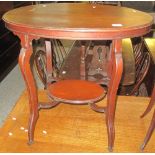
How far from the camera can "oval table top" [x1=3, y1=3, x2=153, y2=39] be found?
1207 millimetres

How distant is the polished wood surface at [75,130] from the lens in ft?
4.99

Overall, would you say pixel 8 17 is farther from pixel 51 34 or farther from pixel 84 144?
Result: pixel 84 144

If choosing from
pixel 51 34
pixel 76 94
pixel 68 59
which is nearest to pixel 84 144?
pixel 76 94

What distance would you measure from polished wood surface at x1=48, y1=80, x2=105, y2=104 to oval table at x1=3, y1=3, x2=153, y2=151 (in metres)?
0.18

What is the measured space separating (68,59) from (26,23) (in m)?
1.41

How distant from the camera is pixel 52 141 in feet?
5.13

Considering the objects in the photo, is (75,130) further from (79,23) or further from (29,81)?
(79,23)

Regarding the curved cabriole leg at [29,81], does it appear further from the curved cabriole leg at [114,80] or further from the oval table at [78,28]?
the curved cabriole leg at [114,80]

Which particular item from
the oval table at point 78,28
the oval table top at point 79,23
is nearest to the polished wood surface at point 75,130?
the oval table at point 78,28

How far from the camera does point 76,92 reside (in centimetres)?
164

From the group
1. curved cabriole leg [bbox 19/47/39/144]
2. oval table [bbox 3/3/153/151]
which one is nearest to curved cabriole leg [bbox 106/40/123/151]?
oval table [bbox 3/3/153/151]

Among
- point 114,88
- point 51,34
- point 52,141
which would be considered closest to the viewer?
point 51,34

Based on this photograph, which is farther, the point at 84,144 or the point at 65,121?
the point at 65,121

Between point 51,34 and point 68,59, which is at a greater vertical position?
point 51,34
